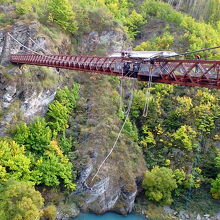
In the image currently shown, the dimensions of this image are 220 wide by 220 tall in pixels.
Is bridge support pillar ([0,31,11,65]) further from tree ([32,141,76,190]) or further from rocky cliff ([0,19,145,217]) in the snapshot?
tree ([32,141,76,190])

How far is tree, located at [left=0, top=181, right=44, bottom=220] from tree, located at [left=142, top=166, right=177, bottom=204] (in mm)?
9979

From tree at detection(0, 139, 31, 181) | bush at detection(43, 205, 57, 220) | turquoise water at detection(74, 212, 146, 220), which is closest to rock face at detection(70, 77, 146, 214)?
turquoise water at detection(74, 212, 146, 220)

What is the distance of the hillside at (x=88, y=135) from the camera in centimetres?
2270

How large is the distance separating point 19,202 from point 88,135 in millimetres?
9921

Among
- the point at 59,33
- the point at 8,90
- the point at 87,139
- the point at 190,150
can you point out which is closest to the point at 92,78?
the point at 59,33

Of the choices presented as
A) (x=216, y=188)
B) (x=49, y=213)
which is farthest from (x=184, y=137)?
(x=49, y=213)

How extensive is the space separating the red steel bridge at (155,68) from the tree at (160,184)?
11.2 m

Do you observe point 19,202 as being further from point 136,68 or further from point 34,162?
point 136,68

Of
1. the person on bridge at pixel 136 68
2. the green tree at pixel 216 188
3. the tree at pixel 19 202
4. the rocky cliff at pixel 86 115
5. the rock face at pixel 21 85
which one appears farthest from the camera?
the green tree at pixel 216 188

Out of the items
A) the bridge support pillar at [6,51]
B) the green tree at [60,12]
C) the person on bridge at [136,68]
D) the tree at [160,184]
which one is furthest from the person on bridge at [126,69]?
the green tree at [60,12]

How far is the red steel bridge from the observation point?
12.5 meters

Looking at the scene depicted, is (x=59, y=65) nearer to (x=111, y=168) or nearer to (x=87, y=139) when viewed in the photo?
(x=87, y=139)

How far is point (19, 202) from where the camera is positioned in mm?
18031

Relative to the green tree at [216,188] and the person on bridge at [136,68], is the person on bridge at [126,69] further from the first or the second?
the green tree at [216,188]
